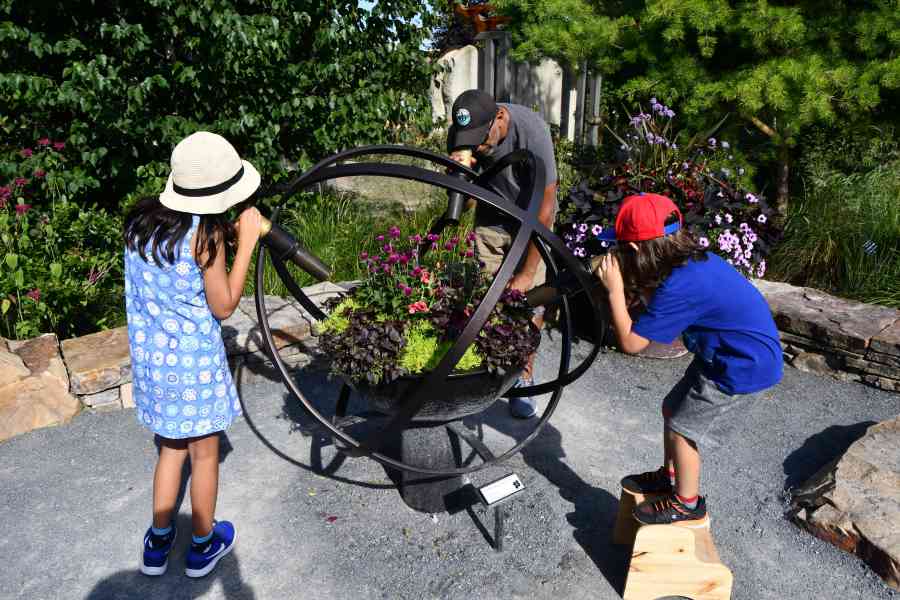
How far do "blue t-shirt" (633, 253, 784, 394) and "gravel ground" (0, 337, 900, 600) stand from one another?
2.28ft

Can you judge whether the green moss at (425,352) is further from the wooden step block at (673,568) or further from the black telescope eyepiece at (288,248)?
the wooden step block at (673,568)

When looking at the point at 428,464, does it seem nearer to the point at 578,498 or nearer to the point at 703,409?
the point at 578,498

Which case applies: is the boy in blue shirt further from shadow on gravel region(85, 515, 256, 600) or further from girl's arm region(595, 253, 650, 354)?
shadow on gravel region(85, 515, 256, 600)

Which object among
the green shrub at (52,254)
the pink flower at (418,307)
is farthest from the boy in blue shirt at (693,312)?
the green shrub at (52,254)

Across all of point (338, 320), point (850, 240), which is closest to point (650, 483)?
point (338, 320)

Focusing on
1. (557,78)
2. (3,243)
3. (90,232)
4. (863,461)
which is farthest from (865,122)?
(3,243)

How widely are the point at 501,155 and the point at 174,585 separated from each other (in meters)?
2.31

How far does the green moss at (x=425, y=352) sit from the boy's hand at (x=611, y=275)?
49 cm

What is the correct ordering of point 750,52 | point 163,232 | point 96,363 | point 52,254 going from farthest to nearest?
point 750,52
point 52,254
point 96,363
point 163,232

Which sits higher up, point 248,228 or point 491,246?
point 248,228

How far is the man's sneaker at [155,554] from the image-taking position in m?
2.23

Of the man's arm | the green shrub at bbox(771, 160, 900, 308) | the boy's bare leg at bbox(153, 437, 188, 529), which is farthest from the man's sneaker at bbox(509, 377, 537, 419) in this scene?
the green shrub at bbox(771, 160, 900, 308)

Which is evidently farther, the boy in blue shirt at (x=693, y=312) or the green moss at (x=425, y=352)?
the green moss at (x=425, y=352)

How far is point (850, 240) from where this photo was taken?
4.44 meters
